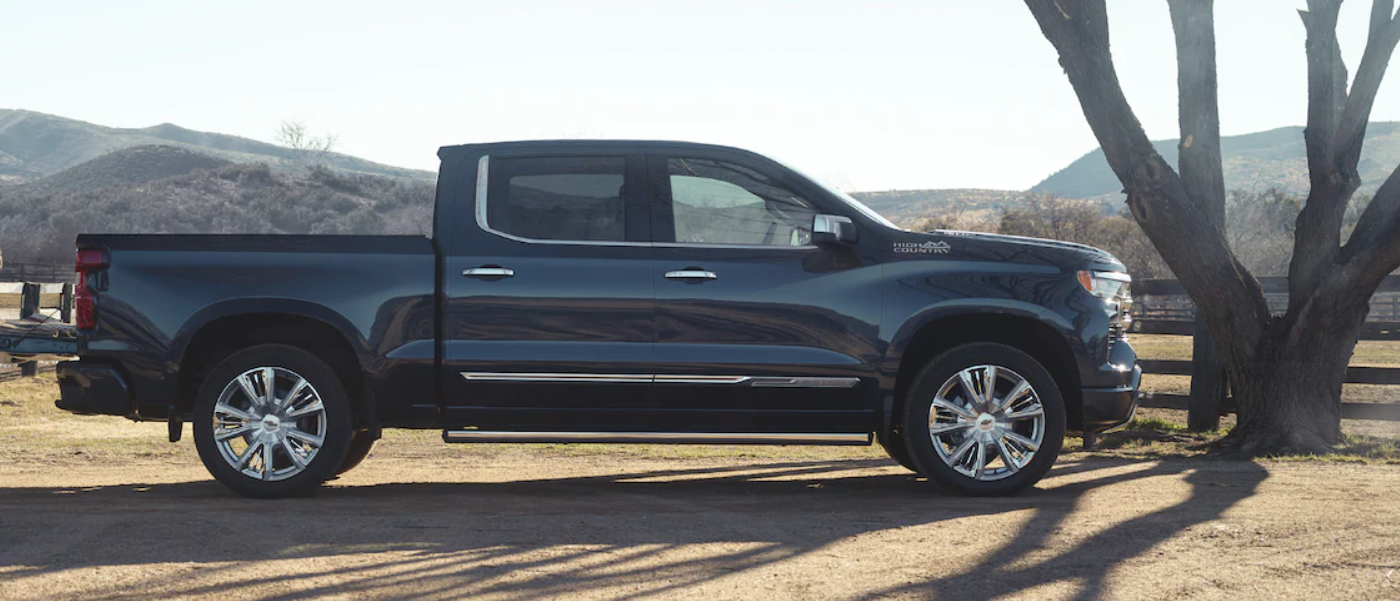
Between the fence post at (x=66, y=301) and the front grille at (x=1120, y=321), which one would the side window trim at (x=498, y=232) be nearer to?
the front grille at (x=1120, y=321)

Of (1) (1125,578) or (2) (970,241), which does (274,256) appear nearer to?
(2) (970,241)

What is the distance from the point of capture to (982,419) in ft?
22.6

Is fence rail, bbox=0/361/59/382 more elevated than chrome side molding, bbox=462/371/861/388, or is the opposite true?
chrome side molding, bbox=462/371/861/388

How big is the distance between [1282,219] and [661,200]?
206 ft

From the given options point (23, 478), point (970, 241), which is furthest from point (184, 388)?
point (970, 241)

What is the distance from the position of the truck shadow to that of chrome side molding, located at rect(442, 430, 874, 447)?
1.16ft

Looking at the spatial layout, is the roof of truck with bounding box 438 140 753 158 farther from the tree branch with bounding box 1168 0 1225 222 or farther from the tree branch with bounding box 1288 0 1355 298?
the tree branch with bounding box 1288 0 1355 298

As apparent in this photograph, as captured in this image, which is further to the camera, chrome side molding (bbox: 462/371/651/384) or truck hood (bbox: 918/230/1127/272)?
truck hood (bbox: 918/230/1127/272)

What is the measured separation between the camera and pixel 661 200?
6.92 metres

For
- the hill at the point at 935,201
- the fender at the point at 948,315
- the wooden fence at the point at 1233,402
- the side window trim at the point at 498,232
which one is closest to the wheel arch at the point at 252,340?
the side window trim at the point at 498,232

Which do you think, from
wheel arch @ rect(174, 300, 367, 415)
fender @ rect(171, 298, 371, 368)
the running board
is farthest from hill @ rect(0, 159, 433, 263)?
the running board

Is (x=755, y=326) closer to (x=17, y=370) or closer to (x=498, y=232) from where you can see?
(x=498, y=232)

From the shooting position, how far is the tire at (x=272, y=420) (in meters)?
6.78

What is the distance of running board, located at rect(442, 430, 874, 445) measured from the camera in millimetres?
6660
